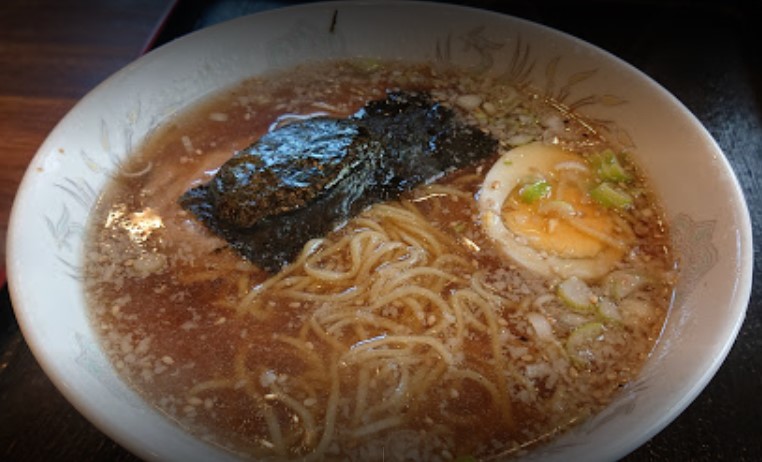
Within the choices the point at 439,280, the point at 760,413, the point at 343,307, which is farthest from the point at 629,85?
the point at 343,307

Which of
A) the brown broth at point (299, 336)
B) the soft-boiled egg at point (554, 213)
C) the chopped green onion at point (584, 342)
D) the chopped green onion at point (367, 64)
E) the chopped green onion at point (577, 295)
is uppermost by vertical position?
the chopped green onion at point (367, 64)

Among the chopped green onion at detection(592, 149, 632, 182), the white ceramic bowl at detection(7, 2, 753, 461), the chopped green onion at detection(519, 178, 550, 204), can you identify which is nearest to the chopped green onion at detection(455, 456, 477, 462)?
the white ceramic bowl at detection(7, 2, 753, 461)

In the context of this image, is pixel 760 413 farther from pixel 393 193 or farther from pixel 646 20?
pixel 646 20

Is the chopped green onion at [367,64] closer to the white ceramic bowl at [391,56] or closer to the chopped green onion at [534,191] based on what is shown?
the white ceramic bowl at [391,56]

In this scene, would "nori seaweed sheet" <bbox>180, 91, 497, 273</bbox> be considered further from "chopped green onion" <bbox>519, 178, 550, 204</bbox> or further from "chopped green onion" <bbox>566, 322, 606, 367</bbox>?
"chopped green onion" <bbox>566, 322, 606, 367</bbox>

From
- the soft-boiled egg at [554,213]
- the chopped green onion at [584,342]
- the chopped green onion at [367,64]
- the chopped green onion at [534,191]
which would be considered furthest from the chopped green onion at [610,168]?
the chopped green onion at [367,64]

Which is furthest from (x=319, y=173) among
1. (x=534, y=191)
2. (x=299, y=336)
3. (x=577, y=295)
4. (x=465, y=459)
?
(x=465, y=459)

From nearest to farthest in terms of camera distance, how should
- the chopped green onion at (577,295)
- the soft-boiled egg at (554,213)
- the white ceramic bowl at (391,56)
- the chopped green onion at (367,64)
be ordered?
the white ceramic bowl at (391,56) < the chopped green onion at (577,295) < the soft-boiled egg at (554,213) < the chopped green onion at (367,64)

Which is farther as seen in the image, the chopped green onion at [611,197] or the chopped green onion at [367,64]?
the chopped green onion at [367,64]
